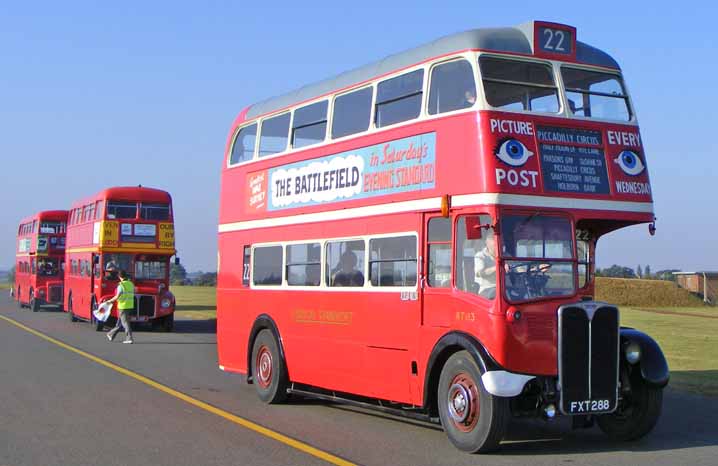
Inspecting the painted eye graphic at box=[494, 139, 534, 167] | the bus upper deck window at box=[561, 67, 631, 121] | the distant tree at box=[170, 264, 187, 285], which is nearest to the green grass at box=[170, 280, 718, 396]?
the bus upper deck window at box=[561, 67, 631, 121]

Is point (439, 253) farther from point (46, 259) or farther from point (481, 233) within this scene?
point (46, 259)

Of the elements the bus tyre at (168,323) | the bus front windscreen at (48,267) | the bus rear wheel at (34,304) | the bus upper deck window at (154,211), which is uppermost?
the bus upper deck window at (154,211)

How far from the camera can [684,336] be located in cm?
2648

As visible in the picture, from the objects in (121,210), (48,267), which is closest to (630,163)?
(121,210)

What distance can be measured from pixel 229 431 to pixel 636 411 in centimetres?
433

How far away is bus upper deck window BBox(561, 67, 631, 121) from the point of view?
34.2ft

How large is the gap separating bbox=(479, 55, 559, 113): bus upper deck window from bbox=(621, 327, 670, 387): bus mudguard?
Result: 253 centimetres

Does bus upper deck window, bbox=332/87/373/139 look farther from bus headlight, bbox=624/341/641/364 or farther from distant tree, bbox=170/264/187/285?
distant tree, bbox=170/264/187/285

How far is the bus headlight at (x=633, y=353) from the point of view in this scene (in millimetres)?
10016

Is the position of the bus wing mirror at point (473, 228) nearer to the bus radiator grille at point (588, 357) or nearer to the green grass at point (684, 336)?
the bus radiator grille at point (588, 357)

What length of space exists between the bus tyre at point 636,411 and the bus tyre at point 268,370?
4.69m

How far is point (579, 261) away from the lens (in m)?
10.4

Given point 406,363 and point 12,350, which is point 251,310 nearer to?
point 406,363

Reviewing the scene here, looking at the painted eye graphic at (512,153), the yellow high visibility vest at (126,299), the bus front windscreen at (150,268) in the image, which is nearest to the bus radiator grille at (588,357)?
the painted eye graphic at (512,153)
